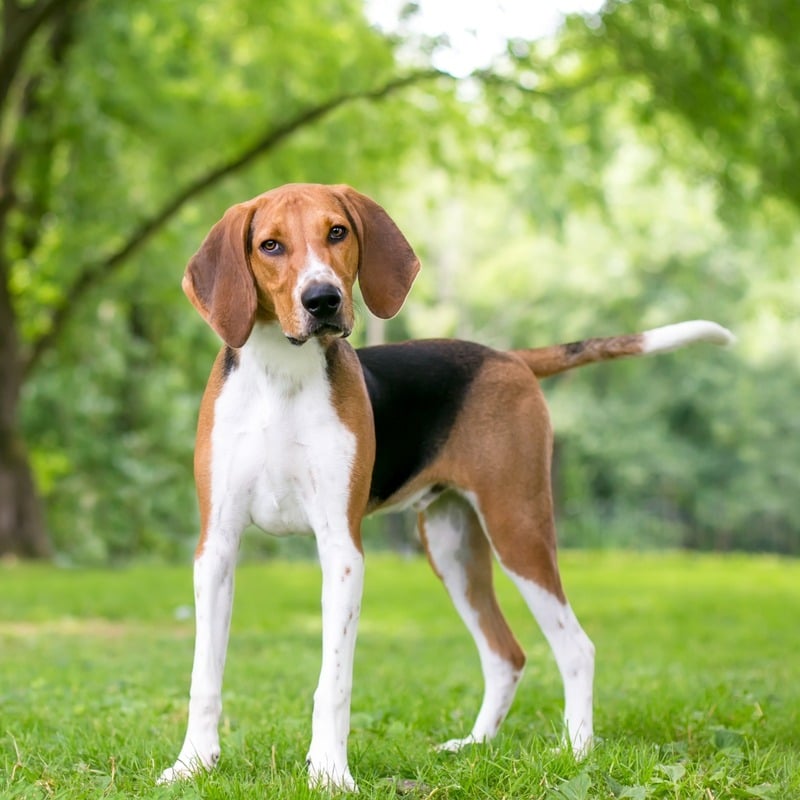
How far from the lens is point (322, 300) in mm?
3904

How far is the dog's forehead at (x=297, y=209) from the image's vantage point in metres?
4.07

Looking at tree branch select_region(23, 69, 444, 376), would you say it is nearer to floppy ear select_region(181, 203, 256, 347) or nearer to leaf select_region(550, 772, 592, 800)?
floppy ear select_region(181, 203, 256, 347)

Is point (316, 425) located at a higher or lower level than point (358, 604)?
higher

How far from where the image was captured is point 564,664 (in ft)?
16.4

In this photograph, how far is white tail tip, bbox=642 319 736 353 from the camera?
17.3 feet

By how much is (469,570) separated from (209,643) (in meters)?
1.45

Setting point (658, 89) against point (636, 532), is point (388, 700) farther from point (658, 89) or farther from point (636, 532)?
point (636, 532)

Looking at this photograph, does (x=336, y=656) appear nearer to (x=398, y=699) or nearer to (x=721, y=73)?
(x=398, y=699)

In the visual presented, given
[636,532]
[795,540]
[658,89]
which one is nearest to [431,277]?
[636,532]

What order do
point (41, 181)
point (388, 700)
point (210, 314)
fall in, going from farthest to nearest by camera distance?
point (41, 181) → point (388, 700) → point (210, 314)

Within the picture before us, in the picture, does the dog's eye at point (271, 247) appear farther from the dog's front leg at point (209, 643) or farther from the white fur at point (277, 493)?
the dog's front leg at point (209, 643)

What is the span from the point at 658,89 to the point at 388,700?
9.79 meters

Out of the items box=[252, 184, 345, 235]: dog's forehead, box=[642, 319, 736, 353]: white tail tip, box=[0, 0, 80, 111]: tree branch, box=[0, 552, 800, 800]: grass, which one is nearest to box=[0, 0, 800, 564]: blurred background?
box=[0, 0, 80, 111]: tree branch

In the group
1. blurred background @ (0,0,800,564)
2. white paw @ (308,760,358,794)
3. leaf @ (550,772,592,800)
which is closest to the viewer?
leaf @ (550,772,592,800)
